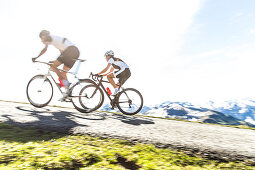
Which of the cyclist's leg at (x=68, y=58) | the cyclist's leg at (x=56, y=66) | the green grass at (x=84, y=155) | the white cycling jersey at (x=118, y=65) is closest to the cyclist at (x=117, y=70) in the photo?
the white cycling jersey at (x=118, y=65)

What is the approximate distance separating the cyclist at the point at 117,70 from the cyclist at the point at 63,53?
1.47m

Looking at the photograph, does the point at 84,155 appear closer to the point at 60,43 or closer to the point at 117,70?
the point at 60,43

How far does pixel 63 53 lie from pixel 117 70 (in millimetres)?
2567

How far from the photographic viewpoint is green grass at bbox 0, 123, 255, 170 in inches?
120

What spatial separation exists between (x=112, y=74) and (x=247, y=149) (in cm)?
626

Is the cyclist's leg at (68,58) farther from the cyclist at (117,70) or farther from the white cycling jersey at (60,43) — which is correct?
the cyclist at (117,70)

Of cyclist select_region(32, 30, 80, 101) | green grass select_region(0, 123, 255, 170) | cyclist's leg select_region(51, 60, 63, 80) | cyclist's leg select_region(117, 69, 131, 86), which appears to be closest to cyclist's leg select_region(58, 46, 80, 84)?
cyclist select_region(32, 30, 80, 101)

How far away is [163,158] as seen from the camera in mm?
3588

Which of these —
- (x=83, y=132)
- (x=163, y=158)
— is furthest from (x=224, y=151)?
(x=83, y=132)


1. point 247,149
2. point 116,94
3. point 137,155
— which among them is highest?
point 116,94

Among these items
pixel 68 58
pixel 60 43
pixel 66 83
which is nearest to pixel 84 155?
pixel 66 83

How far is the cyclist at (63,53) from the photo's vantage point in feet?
26.9

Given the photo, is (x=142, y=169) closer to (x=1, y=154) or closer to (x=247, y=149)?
(x=1, y=154)

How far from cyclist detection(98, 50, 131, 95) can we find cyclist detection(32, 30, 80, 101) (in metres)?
1.47
